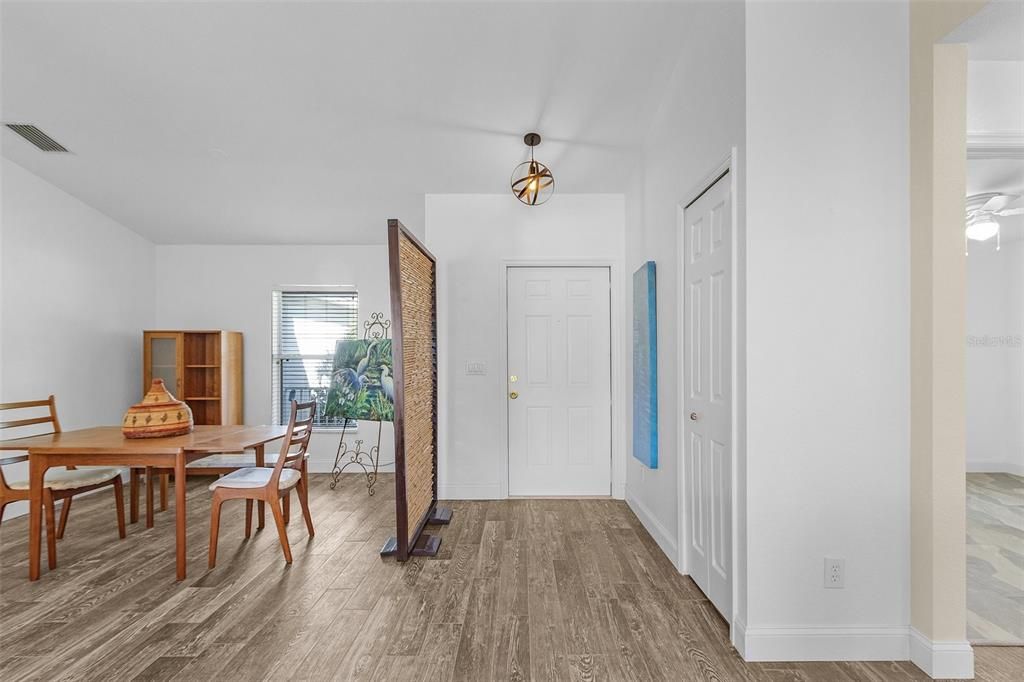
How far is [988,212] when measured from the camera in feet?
7.11

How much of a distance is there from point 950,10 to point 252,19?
3085 mm

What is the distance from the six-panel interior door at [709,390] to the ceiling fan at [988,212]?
0.92 m

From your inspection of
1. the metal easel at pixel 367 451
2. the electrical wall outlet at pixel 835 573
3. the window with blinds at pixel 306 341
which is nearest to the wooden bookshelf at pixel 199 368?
the window with blinds at pixel 306 341

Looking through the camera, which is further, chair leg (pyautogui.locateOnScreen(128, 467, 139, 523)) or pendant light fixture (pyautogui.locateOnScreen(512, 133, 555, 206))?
chair leg (pyautogui.locateOnScreen(128, 467, 139, 523))

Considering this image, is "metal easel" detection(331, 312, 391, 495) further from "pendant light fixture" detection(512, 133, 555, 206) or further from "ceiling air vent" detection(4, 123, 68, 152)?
"ceiling air vent" detection(4, 123, 68, 152)

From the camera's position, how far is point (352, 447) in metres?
5.71

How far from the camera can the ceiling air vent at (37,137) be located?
12.2 feet

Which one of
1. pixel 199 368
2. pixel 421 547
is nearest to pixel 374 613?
pixel 421 547

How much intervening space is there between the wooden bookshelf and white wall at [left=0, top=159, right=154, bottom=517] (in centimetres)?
26

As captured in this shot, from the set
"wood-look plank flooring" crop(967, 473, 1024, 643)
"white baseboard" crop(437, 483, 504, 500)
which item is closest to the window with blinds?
"white baseboard" crop(437, 483, 504, 500)

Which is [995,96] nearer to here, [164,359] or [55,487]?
[55,487]

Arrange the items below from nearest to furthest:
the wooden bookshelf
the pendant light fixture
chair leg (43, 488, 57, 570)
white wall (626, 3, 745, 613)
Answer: white wall (626, 3, 745, 613) → chair leg (43, 488, 57, 570) → the pendant light fixture → the wooden bookshelf

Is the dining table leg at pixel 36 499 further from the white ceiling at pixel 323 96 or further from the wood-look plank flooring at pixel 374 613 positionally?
the white ceiling at pixel 323 96

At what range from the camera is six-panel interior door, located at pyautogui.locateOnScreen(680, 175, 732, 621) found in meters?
2.37
